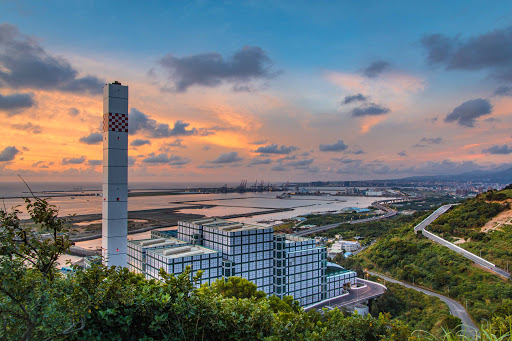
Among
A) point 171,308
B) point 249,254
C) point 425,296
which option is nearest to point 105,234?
point 249,254

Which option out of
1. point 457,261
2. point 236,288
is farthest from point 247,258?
point 457,261

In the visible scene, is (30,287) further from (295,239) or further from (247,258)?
(295,239)

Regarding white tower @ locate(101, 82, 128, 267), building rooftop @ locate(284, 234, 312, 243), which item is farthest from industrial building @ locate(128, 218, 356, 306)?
white tower @ locate(101, 82, 128, 267)

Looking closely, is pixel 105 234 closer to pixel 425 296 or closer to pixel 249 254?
pixel 249 254

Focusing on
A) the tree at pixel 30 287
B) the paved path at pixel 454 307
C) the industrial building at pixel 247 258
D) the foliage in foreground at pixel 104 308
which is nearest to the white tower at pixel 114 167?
the industrial building at pixel 247 258

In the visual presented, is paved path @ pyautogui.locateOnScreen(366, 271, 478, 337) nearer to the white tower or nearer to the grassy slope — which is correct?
the grassy slope
